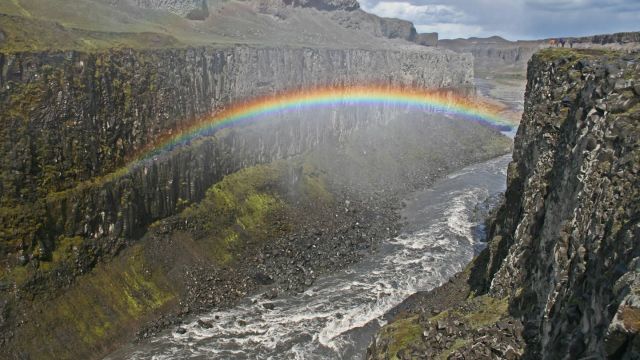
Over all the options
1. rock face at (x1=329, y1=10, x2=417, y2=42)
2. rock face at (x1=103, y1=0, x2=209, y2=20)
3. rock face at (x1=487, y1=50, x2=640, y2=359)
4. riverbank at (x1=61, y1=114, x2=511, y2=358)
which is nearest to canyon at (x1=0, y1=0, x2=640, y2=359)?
rock face at (x1=487, y1=50, x2=640, y2=359)

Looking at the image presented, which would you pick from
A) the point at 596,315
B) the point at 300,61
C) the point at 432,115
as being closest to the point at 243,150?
the point at 300,61

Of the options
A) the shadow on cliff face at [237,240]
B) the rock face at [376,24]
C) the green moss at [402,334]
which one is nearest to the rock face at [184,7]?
the shadow on cliff face at [237,240]

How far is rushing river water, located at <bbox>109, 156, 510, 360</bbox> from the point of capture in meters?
33.4

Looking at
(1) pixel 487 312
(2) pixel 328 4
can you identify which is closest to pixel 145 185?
(1) pixel 487 312

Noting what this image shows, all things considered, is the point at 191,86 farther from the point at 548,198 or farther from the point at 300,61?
the point at 548,198

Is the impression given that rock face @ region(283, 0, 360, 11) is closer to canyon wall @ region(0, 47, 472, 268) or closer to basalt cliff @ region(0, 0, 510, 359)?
basalt cliff @ region(0, 0, 510, 359)

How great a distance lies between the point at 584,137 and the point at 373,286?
2581 centimetres

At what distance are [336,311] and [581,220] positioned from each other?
24139 mm

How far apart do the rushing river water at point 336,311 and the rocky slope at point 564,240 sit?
Answer: 6.28 meters

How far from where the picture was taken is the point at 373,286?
41.7m

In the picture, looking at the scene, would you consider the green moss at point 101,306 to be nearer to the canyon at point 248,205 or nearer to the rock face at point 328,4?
the canyon at point 248,205

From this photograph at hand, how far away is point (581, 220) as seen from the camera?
16.6 m

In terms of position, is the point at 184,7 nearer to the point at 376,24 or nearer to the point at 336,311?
the point at 336,311

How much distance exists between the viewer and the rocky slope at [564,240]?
12.9m
